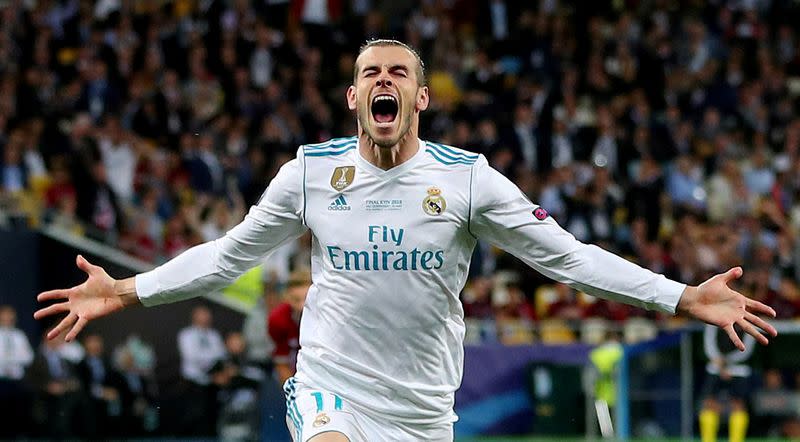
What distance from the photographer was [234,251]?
626cm

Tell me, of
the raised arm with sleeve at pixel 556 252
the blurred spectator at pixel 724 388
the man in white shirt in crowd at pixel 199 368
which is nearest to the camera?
the raised arm with sleeve at pixel 556 252

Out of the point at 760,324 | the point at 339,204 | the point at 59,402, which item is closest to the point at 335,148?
the point at 339,204

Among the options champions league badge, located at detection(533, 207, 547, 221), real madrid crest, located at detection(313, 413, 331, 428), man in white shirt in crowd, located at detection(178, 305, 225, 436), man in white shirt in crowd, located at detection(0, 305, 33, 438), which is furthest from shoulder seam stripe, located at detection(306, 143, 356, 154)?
man in white shirt in crowd, located at detection(0, 305, 33, 438)

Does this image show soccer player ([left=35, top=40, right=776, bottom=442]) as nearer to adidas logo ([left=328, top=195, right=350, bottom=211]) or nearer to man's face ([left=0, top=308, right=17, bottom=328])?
adidas logo ([left=328, top=195, right=350, bottom=211])

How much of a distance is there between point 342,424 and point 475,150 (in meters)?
14.6

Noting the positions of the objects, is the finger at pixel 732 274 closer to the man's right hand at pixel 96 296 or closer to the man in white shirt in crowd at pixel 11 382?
the man's right hand at pixel 96 296

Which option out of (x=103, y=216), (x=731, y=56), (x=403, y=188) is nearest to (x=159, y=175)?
(x=103, y=216)

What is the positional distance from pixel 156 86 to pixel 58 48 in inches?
A: 52.2

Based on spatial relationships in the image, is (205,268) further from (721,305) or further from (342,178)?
(721,305)

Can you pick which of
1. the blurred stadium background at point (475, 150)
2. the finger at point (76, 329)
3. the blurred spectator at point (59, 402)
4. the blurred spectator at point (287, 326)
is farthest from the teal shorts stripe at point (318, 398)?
the blurred spectator at point (59, 402)

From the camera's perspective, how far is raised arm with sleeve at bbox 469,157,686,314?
19.7 ft

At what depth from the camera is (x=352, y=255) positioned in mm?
6105

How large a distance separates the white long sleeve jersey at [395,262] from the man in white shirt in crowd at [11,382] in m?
9.84

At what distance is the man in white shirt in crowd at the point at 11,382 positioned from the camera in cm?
1559
